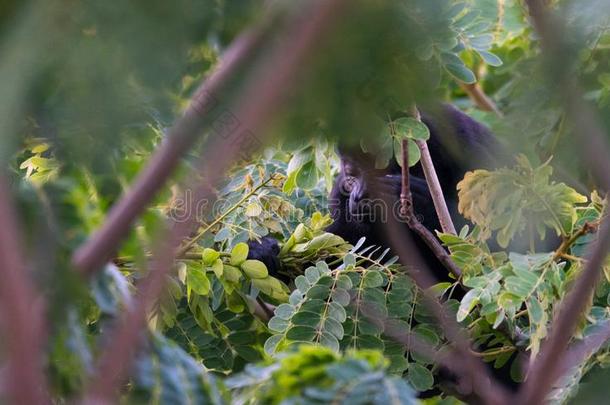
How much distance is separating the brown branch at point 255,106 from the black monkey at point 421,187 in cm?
245

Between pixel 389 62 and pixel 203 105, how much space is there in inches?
10.9

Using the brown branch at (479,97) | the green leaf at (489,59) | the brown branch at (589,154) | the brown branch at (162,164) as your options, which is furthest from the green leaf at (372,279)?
the brown branch at (479,97)

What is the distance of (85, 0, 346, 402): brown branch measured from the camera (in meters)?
1.00

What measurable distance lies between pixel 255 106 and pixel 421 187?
10.5 feet

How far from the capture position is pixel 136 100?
1.17 meters

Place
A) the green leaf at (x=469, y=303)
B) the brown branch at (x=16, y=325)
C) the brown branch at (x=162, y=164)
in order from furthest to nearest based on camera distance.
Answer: the green leaf at (x=469, y=303)
the brown branch at (x=162, y=164)
the brown branch at (x=16, y=325)

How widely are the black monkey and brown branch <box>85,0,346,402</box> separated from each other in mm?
2447

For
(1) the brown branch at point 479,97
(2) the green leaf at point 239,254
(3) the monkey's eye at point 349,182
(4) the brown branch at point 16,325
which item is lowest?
(1) the brown branch at point 479,97

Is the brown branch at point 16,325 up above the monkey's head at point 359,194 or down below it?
above

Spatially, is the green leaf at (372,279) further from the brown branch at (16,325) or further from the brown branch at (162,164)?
the brown branch at (16,325)

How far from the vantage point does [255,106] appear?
39.6 inches

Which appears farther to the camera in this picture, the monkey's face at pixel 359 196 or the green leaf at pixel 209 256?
the monkey's face at pixel 359 196

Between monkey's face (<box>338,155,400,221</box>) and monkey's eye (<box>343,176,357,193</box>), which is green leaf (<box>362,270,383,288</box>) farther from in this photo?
monkey's eye (<box>343,176,357,193</box>)

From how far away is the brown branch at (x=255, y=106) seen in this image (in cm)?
100
